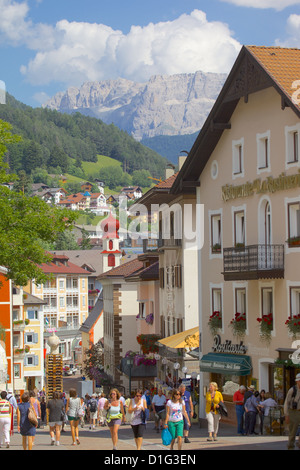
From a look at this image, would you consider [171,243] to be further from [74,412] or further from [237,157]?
[74,412]

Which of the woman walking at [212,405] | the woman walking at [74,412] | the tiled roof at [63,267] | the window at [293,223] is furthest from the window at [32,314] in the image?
the woman walking at [212,405]

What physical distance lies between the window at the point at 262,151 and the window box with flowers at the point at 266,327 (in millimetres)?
5807

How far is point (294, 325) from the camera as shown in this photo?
33.2m

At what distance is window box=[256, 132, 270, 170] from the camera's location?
120ft

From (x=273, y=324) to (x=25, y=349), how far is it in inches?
2048

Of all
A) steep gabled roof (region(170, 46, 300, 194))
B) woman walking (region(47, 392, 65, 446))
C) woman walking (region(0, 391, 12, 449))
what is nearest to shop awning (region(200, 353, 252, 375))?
steep gabled roof (region(170, 46, 300, 194))

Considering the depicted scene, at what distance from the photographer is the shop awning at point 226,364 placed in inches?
1448

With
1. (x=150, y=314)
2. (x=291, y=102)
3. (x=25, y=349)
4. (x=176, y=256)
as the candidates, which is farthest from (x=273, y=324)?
(x=25, y=349)

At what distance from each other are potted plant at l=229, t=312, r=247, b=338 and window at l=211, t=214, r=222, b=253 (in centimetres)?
404

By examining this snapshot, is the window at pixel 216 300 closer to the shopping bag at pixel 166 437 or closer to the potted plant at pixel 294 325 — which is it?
the potted plant at pixel 294 325

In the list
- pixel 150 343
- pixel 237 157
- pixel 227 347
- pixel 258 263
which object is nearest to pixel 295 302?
pixel 258 263

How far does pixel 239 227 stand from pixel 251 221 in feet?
5.29

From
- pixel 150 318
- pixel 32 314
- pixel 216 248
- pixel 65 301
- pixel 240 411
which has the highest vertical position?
pixel 216 248

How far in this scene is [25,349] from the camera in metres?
84.4
